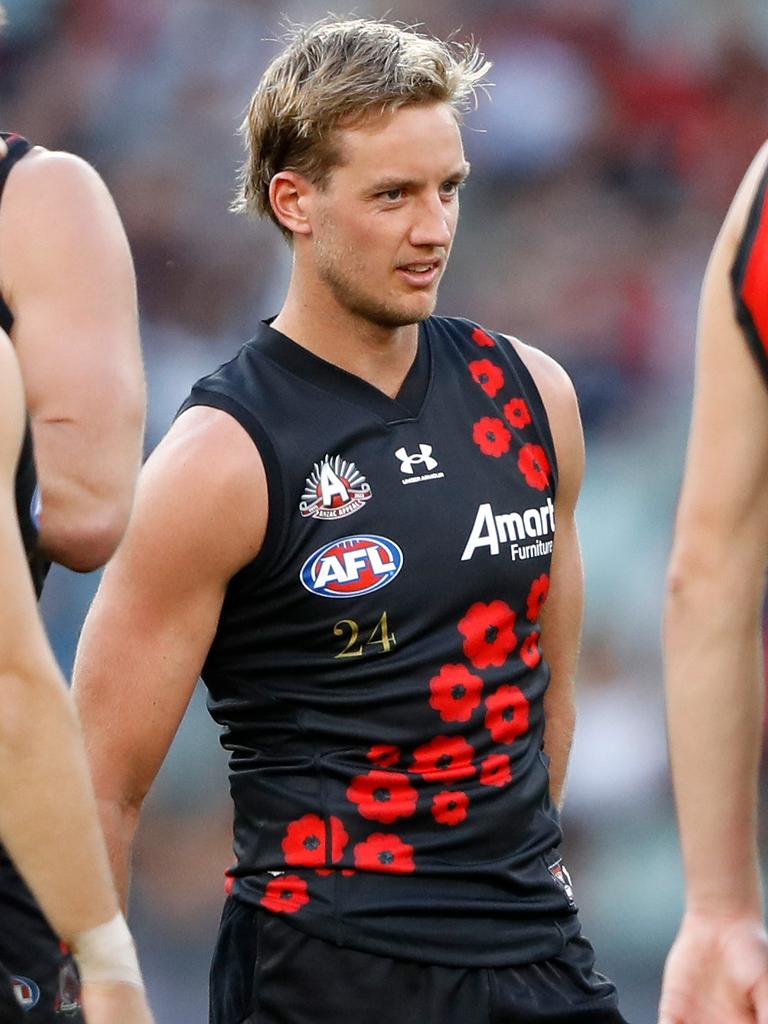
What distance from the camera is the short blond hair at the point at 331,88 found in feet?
11.2

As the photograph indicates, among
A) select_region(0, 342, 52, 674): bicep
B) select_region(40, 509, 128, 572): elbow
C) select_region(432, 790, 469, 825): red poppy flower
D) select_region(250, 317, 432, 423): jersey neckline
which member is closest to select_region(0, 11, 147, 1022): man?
select_region(40, 509, 128, 572): elbow

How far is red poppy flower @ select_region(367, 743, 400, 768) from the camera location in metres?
3.20

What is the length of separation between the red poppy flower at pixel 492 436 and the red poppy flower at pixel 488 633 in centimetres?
28

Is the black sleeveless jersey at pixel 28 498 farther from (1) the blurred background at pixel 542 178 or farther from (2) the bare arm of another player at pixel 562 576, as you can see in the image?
(1) the blurred background at pixel 542 178

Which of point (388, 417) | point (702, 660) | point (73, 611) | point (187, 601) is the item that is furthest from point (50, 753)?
point (73, 611)

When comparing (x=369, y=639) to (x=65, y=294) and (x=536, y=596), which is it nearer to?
(x=536, y=596)

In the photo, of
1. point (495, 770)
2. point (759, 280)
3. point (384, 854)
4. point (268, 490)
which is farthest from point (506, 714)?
point (759, 280)

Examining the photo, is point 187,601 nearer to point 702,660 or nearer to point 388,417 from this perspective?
point 388,417

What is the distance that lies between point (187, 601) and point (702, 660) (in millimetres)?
1138

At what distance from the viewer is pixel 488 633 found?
3281 mm

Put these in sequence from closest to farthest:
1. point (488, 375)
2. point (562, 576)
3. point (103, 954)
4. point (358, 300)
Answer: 1. point (103, 954)
2. point (358, 300)
3. point (488, 375)
4. point (562, 576)

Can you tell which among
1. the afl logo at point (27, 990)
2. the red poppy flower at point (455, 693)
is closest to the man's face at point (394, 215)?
the red poppy flower at point (455, 693)

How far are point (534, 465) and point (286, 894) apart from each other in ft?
2.90

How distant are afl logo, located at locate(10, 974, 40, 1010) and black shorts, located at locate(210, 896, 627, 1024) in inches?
29.0
